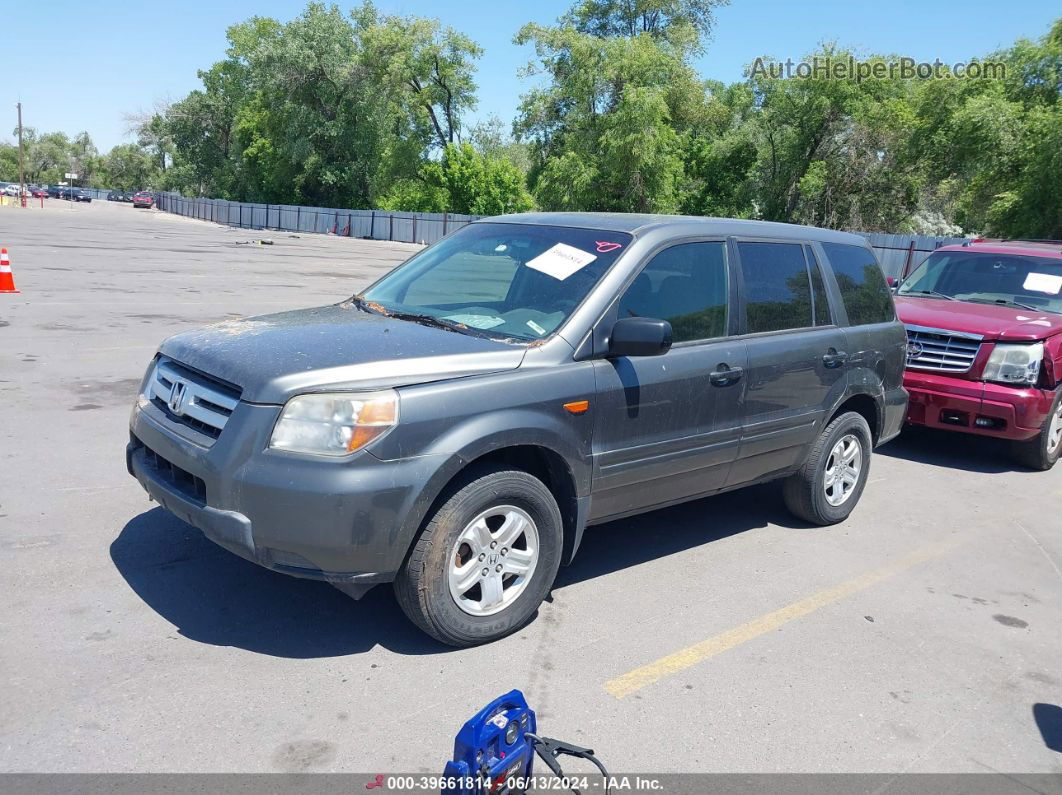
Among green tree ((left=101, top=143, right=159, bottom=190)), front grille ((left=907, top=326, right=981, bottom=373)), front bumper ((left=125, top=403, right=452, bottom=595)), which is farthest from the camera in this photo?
green tree ((left=101, top=143, right=159, bottom=190))

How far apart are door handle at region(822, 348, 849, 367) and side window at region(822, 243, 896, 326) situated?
1.14 feet

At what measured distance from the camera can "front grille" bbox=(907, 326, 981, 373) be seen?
781cm

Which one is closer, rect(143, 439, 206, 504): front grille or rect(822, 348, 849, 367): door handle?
rect(143, 439, 206, 504): front grille

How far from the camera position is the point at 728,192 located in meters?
46.0

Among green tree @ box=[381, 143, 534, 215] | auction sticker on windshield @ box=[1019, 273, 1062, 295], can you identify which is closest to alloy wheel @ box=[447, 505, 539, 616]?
auction sticker on windshield @ box=[1019, 273, 1062, 295]

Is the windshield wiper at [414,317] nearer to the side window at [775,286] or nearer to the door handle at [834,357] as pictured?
the side window at [775,286]

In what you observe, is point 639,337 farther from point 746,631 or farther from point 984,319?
point 984,319

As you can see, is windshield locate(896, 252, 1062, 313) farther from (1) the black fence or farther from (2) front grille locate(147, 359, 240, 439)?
(1) the black fence

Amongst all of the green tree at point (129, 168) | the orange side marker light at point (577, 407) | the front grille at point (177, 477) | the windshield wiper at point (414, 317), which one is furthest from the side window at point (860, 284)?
the green tree at point (129, 168)

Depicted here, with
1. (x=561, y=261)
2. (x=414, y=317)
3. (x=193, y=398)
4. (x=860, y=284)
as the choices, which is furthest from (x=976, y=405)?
(x=193, y=398)

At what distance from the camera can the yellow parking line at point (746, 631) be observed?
3828mm

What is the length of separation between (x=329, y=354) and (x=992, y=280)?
24.7ft

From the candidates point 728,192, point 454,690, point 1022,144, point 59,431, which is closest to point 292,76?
point 728,192

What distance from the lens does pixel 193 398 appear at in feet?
12.9
